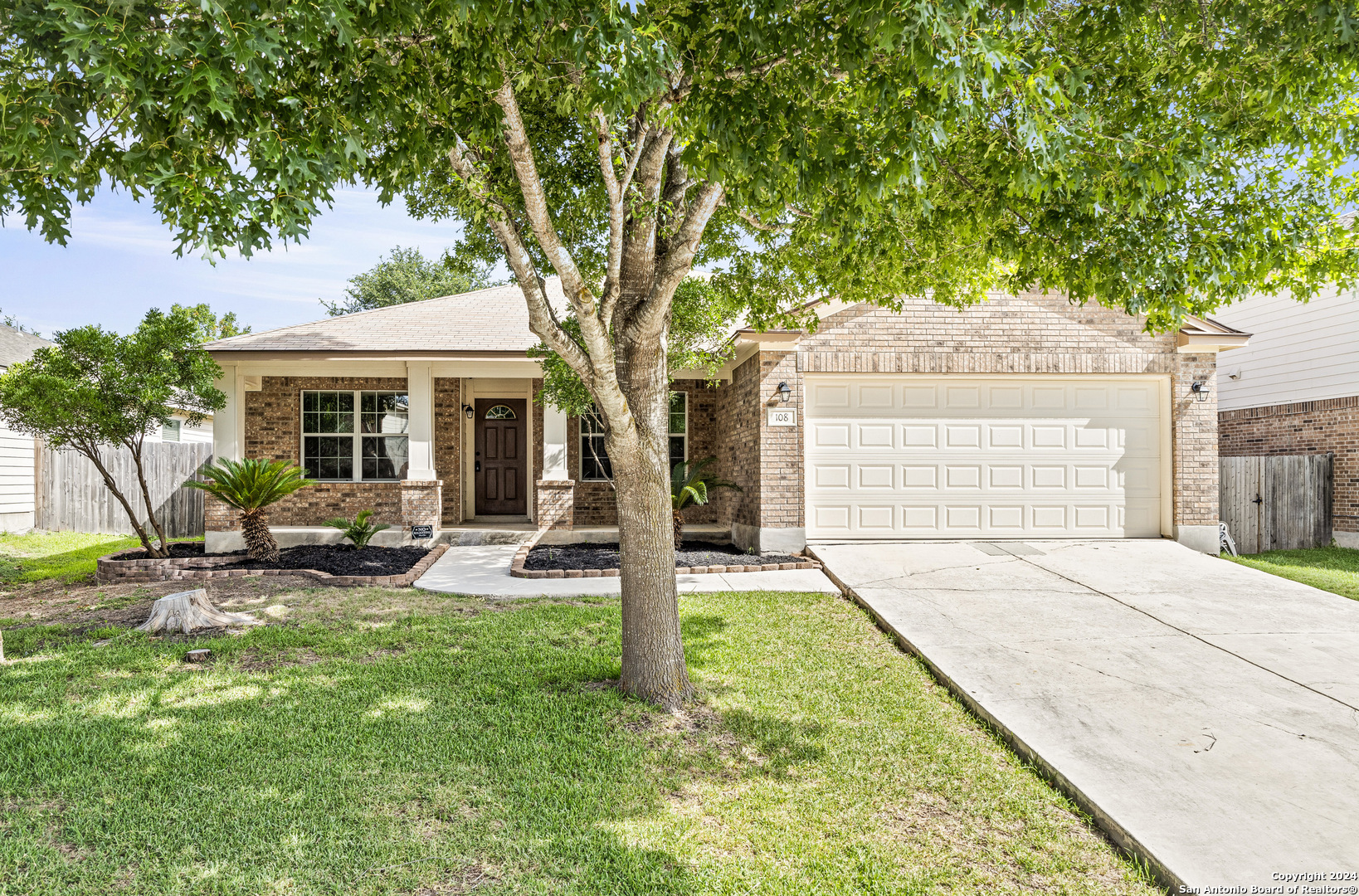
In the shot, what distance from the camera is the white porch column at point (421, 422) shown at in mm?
11070

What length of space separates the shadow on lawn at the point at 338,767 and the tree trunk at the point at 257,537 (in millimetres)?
3714

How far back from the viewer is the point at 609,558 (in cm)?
966

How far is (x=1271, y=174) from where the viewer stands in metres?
4.11

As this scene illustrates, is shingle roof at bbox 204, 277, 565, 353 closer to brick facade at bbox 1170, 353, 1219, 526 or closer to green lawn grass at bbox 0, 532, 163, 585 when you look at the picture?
green lawn grass at bbox 0, 532, 163, 585

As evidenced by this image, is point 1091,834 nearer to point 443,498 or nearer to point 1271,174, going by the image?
point 1271,174

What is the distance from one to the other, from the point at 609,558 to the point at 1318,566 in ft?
30.0

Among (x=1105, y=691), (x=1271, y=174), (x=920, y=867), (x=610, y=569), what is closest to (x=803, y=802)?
(x=920, y=867)

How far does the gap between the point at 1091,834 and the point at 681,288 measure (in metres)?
6.71

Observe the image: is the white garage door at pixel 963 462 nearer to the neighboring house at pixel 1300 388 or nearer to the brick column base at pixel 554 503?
the brick column base at pixel 554 503

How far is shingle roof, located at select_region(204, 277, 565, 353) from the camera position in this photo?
35.4 ft

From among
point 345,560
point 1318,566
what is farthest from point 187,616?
point 1318,566

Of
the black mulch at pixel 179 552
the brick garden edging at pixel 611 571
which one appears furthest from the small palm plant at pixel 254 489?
the brick garden edging at pixel 611 571

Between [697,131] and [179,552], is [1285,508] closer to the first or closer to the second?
[697,131]

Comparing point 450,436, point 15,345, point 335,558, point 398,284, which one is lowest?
point 335,558
